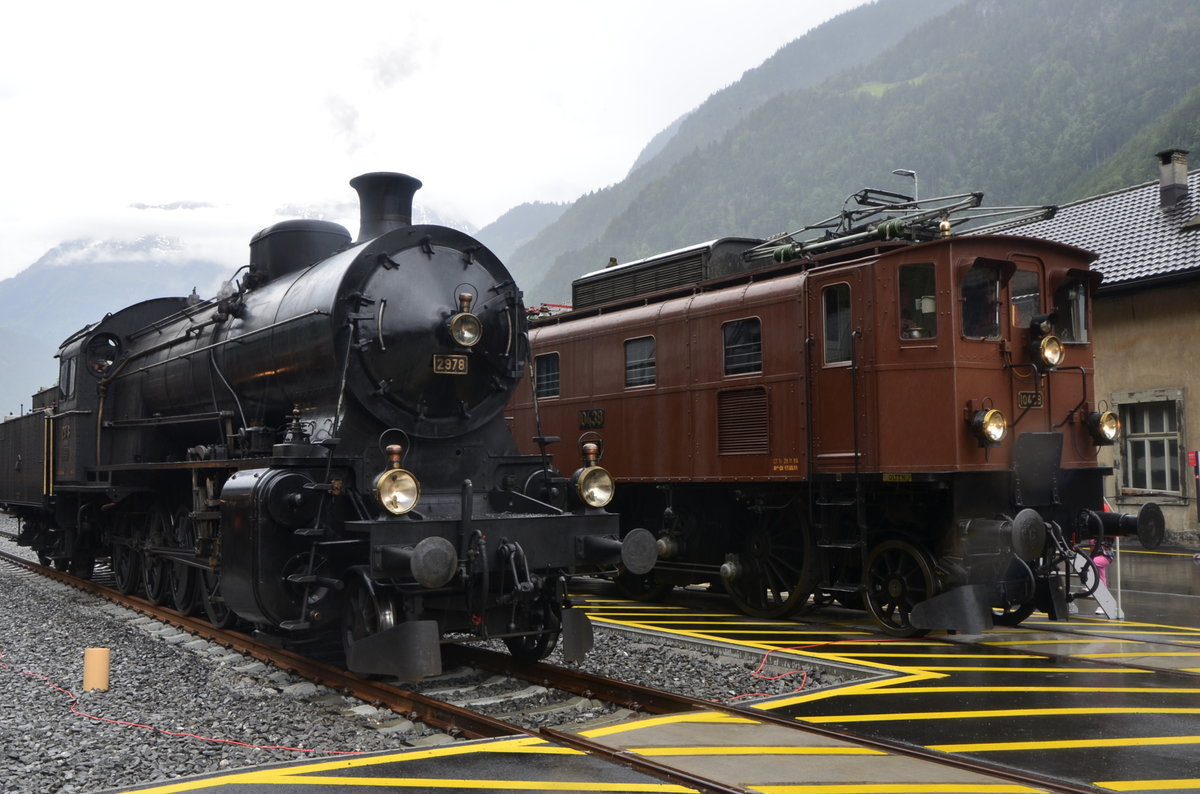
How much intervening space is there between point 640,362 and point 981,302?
417 cm

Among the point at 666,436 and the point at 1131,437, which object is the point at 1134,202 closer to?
the point at 1131,437

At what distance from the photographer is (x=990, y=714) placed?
6.36m

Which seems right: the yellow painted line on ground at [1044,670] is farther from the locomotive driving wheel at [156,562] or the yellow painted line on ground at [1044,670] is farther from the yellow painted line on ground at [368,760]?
the locomotive driving wheel at [156,562]

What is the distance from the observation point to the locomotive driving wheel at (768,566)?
1073 cm

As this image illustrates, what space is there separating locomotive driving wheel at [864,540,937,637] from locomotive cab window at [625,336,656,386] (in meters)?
3.52

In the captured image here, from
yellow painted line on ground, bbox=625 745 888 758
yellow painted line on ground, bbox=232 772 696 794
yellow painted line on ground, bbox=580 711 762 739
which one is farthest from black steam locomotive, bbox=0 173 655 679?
yellow painted line on ground, bbox=625 745 888 758

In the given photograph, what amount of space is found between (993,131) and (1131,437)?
248ft

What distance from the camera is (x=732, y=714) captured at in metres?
6.20

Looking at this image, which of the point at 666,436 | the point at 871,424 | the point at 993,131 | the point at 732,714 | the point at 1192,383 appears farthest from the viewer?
the point at 993,131

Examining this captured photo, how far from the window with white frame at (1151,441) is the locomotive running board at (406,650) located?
14.3 m

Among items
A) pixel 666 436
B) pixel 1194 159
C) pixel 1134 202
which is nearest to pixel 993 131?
pixel 1194 159

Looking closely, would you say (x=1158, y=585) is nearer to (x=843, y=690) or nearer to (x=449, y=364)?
(x=843, y=690)

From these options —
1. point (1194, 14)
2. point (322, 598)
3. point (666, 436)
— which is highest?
point (1194, 14)

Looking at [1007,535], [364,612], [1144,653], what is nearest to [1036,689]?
[1007,535]
